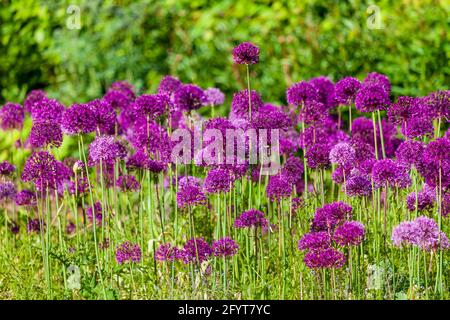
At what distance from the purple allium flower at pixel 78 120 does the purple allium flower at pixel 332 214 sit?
1002mm

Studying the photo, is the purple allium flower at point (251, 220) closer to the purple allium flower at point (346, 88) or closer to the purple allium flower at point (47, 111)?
the purple allium flower at point (346, 88)

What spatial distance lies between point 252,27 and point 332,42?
0.78 meters

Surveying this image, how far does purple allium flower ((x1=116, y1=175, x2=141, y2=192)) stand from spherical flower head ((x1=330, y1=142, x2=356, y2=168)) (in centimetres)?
114

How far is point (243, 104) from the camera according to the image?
3684mm

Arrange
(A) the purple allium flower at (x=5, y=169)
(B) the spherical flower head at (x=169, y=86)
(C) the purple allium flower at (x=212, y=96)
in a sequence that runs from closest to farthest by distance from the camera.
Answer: (B) the spherical flower head at (x=169, y=86) → (A) the purple allium flower at (x=5, y=169) → (C) the purple allium flower at (x=212, y=96)

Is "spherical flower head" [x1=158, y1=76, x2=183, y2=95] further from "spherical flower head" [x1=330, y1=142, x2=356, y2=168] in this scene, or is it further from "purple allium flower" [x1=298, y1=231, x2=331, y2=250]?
"purple allium flower" [x1=298, y1=231, x2=331, y2=250]

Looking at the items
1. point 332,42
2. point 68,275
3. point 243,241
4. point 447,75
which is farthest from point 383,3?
point 68,275

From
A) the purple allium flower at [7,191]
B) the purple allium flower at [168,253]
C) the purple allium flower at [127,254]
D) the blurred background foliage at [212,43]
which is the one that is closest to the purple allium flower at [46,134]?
the purple allium flower at [127,254]

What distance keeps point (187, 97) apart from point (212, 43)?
3.48 metres

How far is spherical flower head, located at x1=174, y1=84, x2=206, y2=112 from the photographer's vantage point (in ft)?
12.6

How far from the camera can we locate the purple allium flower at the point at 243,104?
12.1 ft

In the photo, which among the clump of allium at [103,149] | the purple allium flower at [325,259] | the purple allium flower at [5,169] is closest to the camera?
the purple allium flower at [325,259]

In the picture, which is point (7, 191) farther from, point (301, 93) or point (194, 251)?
point (301, 93)

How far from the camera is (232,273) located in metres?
3.51
